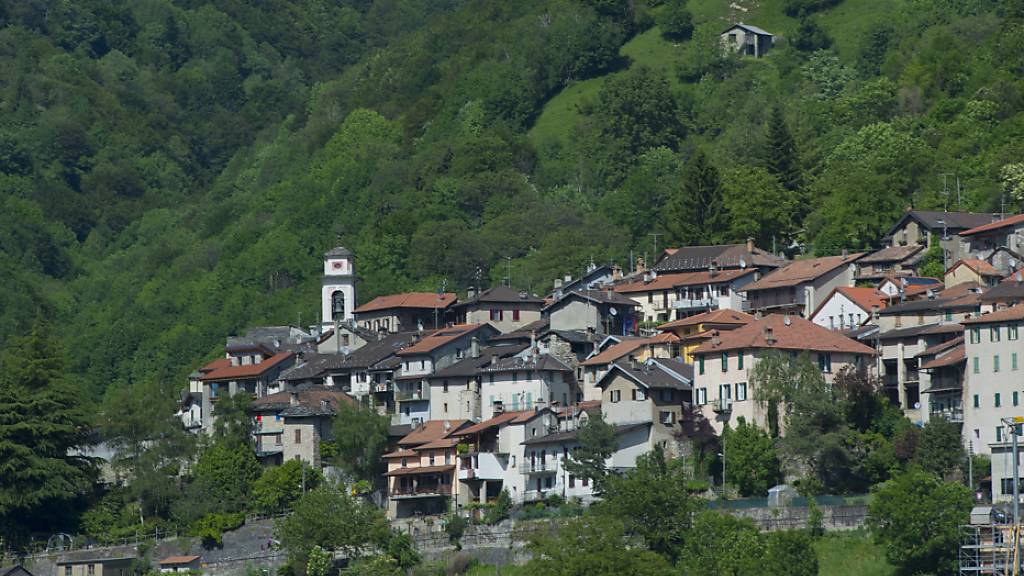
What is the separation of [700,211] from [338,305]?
2137 centimetres

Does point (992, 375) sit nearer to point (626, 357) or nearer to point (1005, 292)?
point (1005, 292)

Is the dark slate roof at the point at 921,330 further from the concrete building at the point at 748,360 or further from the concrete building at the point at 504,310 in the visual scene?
the concrete building at the point at 504,310

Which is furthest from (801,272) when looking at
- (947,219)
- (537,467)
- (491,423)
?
(537,467)

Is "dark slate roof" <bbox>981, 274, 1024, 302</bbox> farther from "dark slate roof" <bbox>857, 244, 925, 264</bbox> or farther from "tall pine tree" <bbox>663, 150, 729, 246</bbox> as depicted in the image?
"tall pine tree" <bbox>663, 150, 729, 246</bbox>

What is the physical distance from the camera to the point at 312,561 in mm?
94250

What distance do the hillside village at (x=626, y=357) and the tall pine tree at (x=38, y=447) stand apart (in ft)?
27.6

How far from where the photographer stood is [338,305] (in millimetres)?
129875

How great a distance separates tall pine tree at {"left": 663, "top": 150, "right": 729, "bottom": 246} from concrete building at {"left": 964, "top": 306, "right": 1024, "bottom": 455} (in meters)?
36.4

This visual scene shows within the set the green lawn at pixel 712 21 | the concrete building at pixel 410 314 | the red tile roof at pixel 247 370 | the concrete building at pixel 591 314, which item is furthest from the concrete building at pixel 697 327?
the green lawn at pixel 712 21

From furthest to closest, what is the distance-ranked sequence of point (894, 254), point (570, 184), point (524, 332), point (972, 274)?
1. point (570, 184)
2. point (524, 332)
3. point (894, 254)
4. point (972, 274)

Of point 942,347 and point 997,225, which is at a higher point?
point 997,225

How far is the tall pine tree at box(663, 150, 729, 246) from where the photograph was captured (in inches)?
4929

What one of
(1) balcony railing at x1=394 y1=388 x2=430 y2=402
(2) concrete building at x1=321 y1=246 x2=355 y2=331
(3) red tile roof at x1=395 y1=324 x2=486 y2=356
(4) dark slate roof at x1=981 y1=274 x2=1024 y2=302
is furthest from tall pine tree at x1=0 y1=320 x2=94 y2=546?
(4) dark slate roof at x1=981 y1=274 x2=1024 y2=302

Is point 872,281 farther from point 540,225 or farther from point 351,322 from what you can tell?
point 540,225
